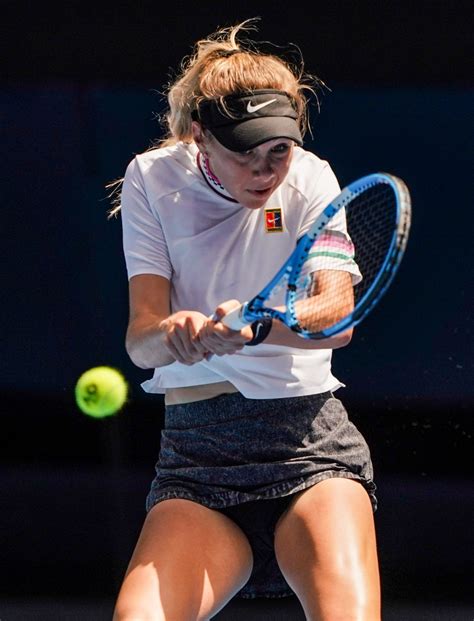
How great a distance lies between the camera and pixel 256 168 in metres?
1.99

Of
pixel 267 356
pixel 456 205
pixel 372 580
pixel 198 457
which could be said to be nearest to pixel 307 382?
pixel 267 356

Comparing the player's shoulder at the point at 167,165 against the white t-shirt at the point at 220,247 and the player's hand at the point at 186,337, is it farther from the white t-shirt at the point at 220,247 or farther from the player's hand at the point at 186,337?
the player's hand at the point at 186,337

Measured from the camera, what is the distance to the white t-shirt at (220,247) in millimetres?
2076

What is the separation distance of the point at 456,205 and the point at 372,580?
1.47 m

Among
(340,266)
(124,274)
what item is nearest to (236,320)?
(340,266)

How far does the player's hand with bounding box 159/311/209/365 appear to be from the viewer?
1.79 metres

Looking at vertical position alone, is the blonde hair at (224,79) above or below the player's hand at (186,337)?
above

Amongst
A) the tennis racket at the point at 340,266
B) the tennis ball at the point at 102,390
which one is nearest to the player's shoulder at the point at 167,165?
the tennis racket at the point at 340,266

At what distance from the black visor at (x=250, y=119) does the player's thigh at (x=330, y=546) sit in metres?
0.60

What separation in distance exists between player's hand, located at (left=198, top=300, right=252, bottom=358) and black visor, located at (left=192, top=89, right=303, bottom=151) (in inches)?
13.1

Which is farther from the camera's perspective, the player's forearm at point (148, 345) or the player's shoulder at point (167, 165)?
the player's shoulder at point (167, 165)

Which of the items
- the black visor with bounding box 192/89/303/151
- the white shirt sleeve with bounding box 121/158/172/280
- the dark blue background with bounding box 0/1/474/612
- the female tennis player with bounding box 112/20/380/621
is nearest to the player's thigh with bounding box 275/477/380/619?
the female tennis player with bounding box 112/20/380/621

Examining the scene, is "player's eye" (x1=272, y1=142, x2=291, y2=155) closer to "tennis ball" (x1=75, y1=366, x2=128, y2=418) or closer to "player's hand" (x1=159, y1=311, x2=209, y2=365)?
"player's hand" (x1=159, y1=311, x2=209, y2=365)

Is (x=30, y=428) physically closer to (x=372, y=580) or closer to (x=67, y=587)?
(x=67, y=587)
